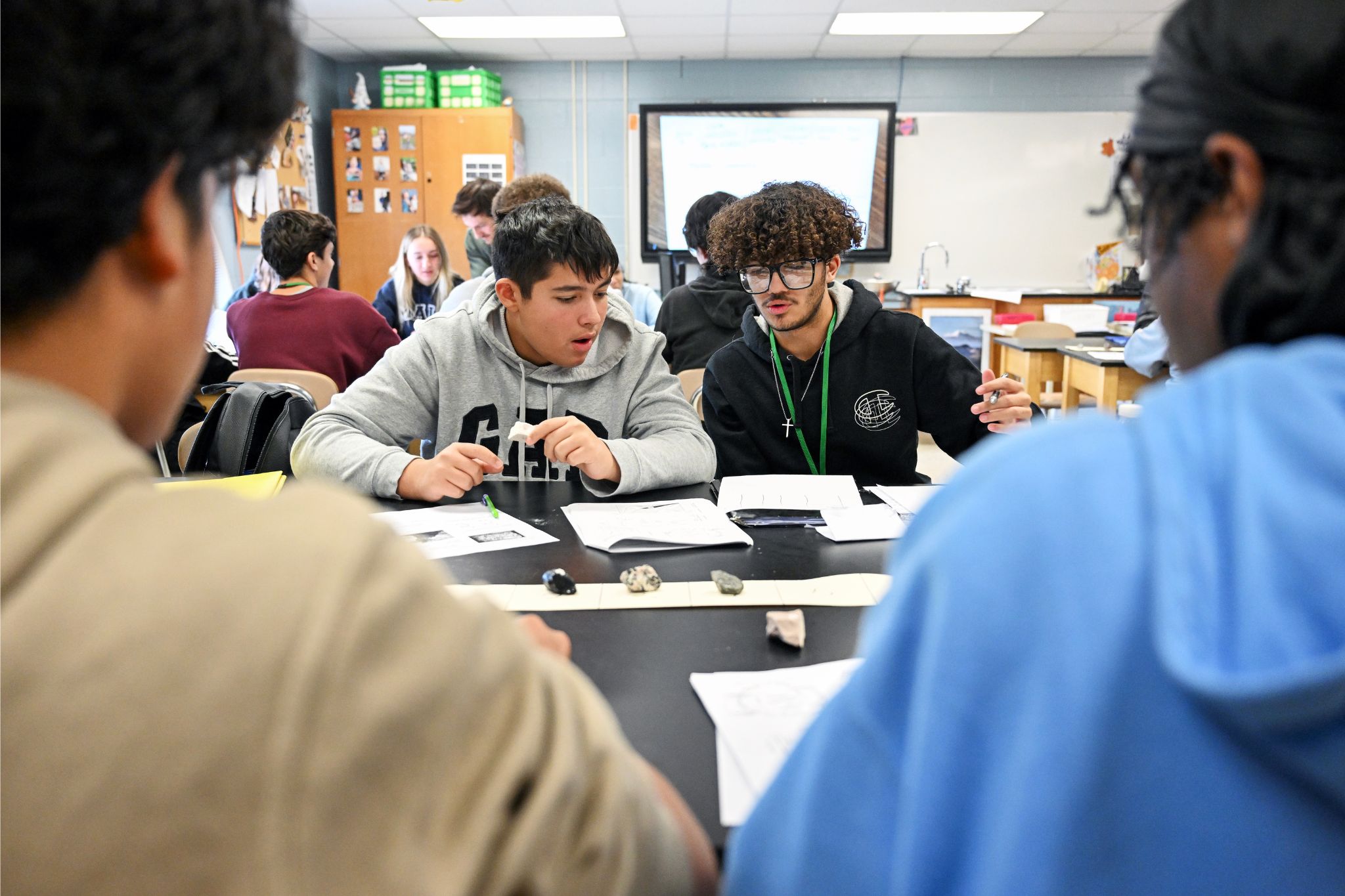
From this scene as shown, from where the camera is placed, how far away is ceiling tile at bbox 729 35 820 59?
20.2 ft

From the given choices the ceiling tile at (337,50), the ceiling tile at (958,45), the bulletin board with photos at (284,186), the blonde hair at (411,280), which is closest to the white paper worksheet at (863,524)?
the blonde hair at (411,280)

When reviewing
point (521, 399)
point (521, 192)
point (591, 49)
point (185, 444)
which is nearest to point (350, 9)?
point (591, 49)

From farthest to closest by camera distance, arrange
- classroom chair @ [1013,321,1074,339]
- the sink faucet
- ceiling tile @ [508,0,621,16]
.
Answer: the sink faucet → ceiling tile @ [508,0,621,16] → classroom chair @ [1013,321,1074,339]

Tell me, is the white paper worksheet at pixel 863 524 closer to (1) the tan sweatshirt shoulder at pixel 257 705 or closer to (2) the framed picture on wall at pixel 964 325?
(1) the tan sweatshirt shoulder at pixel 257 705

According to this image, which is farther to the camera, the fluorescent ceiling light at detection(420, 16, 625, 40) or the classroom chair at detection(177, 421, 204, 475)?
the fluorescent ceiling light at detection(420, 16, 625, 40)

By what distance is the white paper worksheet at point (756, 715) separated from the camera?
2.29 feet

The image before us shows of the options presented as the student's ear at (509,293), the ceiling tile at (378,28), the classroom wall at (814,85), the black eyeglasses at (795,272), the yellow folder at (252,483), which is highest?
the ceiling tile at (378,28)

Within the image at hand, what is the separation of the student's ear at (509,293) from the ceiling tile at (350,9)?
166 inches

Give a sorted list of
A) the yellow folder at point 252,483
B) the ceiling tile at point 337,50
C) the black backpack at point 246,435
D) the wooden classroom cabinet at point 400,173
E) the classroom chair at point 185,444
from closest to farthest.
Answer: the yellow folder at point 252,483 → the black backpack at point 246,435 → the classroom chair at point 185,444 → the ceiling tile at point 337,50 → the wooden classroom cabinet at point 400,173

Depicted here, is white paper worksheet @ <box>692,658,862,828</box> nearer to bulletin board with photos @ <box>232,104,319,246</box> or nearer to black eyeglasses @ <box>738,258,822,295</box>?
black eyeglasses @ <box>738,258,822,295</box>

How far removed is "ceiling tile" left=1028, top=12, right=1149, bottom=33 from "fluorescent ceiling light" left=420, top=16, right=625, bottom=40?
2596mm

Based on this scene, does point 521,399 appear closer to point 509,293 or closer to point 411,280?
point 509,293

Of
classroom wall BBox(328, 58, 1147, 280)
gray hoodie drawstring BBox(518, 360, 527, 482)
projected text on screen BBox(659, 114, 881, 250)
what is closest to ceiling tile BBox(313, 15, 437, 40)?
classroom wall BBox(328, 58, 1147, 280)

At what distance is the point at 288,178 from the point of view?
20.1 feet
